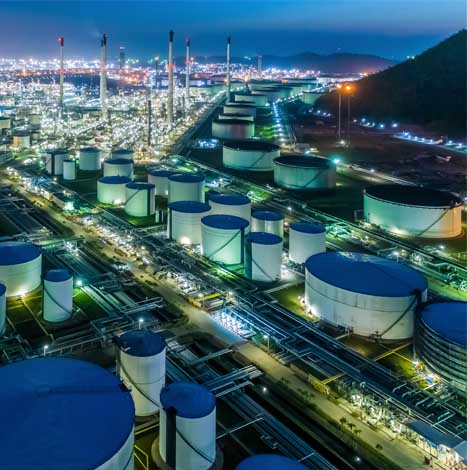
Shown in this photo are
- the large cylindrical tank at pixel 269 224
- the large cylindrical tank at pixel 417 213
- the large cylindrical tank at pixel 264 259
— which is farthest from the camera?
the large cylindrical tank at pixel 417 213

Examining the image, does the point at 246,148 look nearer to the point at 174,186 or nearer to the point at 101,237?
the point at 174,186

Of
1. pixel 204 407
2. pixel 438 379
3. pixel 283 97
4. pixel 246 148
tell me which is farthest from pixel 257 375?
pixel 283 97

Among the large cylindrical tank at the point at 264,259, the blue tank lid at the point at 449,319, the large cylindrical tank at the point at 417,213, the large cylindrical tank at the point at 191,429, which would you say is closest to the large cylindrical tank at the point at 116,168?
the large cylindrical tank at the point at 417,213

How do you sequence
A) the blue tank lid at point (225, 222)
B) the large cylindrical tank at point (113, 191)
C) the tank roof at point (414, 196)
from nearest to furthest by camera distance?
the blue tank lid at point (225, 222)
the tank roof at point (414, 196)
the large cylindrical tank at point (113, 191)

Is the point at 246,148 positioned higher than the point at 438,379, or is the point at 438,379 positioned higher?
the point at 246,148

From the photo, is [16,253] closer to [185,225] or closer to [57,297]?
[57,297]

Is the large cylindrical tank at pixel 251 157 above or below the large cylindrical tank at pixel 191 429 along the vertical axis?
above

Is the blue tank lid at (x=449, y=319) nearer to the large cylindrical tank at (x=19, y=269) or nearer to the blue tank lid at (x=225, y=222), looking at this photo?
the blue tank lid at (x=225, y=222)
